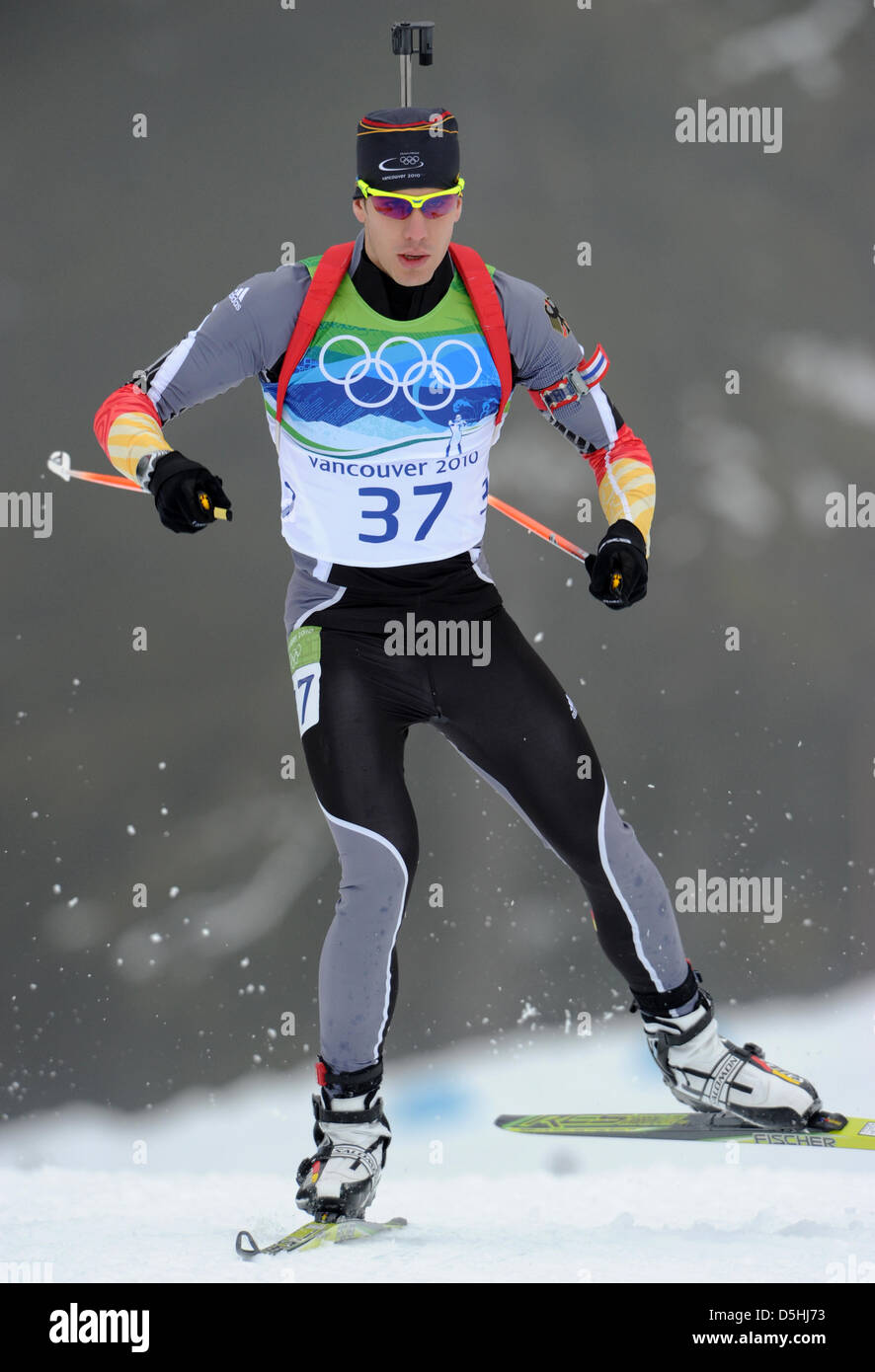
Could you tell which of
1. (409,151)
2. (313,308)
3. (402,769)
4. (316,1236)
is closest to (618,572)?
(402,769)

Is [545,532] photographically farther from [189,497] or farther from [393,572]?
[189,497]

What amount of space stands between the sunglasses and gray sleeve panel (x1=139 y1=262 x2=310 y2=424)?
21cm

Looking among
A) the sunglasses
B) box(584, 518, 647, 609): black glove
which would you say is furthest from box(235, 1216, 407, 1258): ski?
the sunglasses

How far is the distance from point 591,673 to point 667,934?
1231 mm

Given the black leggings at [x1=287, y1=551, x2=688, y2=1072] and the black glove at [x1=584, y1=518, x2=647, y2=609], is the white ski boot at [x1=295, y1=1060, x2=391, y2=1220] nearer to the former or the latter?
the black leggings at [x1=287, y1=551, x2=688, y2=1072]

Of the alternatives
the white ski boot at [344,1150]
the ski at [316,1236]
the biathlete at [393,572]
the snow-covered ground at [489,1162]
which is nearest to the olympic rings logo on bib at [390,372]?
the biathlete at [393,572]

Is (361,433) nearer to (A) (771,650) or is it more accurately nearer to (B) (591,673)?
(B) (591,673)

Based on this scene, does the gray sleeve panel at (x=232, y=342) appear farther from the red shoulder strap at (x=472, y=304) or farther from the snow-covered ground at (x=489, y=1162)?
the snow-covered ground at (x=489, y=1162)

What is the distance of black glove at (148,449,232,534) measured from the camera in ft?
8.25

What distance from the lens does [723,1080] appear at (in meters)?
2.97

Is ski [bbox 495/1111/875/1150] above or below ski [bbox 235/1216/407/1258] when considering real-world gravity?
above

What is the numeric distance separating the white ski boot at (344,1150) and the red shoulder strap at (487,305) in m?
1.40
